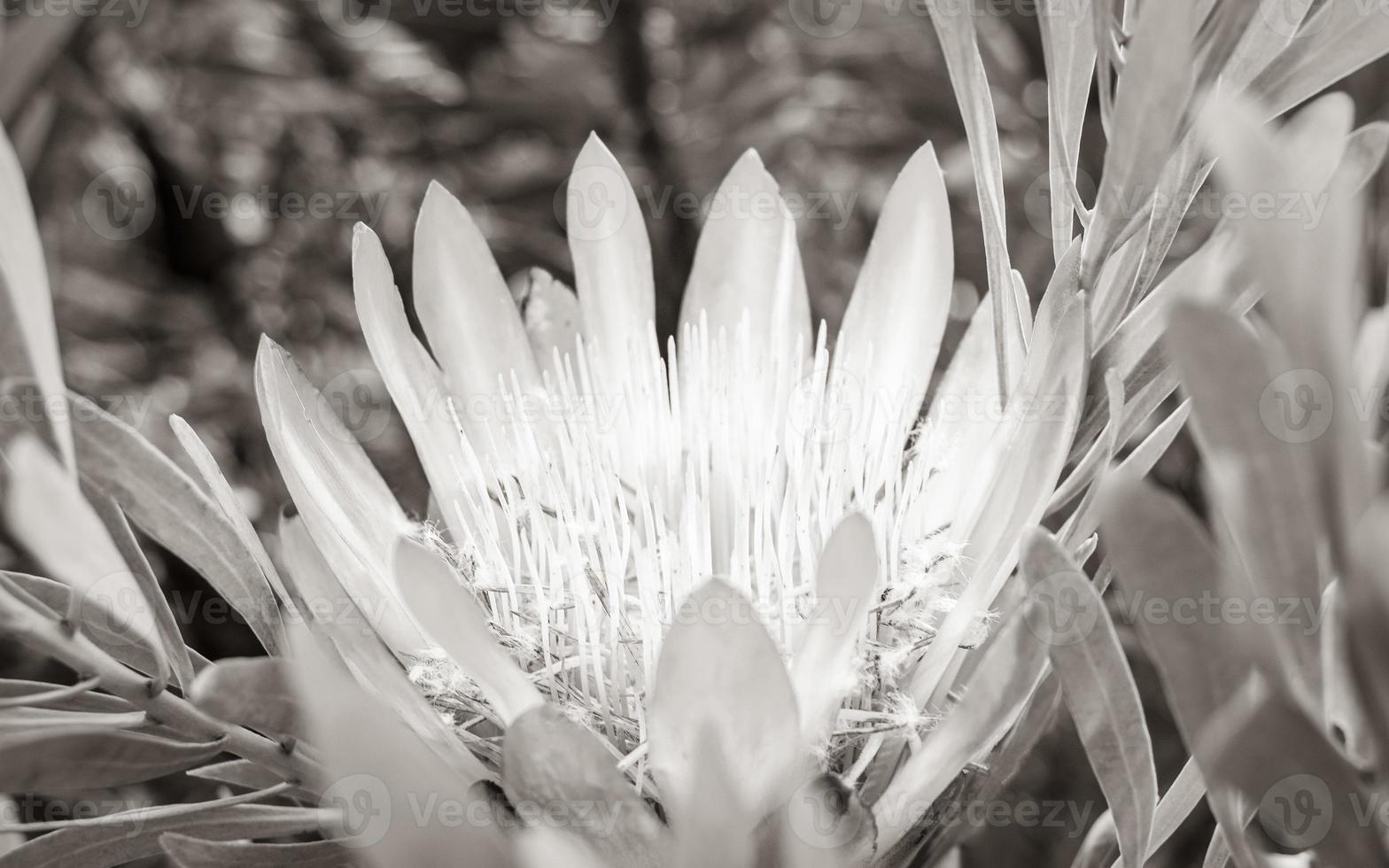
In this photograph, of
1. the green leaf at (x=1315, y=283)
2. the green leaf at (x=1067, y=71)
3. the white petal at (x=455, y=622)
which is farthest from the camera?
the green leaf at (x=1067, y=71)

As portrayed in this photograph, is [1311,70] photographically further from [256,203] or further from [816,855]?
[256,203]

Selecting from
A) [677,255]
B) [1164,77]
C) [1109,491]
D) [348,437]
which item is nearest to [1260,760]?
[1109,491]

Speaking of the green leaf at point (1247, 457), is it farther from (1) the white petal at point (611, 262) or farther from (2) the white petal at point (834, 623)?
(1) the white petal at point (611, 262)

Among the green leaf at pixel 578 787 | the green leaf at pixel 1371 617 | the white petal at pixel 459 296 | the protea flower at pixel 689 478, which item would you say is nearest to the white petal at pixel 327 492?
the protea flower at pixel 689 478

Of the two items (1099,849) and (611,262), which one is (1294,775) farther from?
(611,262)

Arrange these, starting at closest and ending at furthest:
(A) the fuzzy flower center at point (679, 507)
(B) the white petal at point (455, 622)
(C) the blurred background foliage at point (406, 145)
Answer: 1. (B) the white petal at point (455, 622)
2. (A) the fuzzy flower center at point (679, 507)
3. (C) the blurred background foliage at point (406, 145)

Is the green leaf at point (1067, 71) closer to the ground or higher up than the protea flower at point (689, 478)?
higher up

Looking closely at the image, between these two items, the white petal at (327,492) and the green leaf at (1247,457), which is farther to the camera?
the white petal at (327,492)

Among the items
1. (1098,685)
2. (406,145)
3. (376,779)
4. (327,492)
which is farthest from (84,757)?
(406,145)
